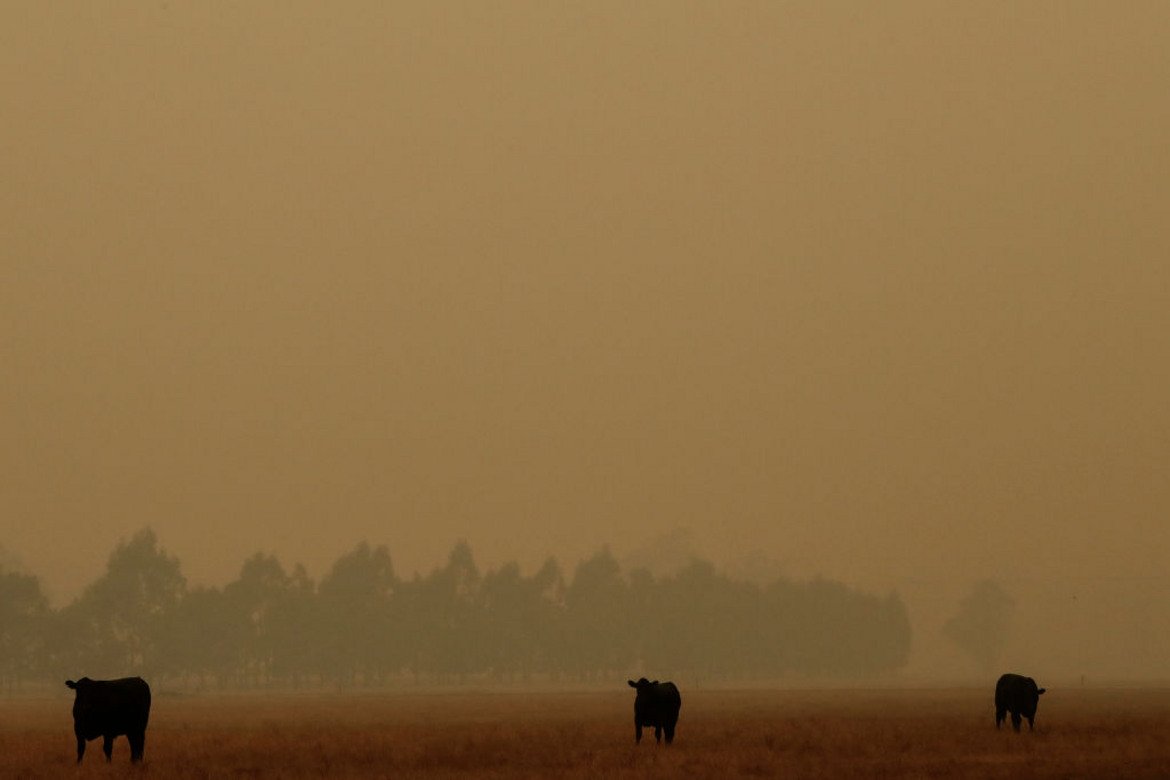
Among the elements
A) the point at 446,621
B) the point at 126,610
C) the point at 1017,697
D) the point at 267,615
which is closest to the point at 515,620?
the point at 446,621

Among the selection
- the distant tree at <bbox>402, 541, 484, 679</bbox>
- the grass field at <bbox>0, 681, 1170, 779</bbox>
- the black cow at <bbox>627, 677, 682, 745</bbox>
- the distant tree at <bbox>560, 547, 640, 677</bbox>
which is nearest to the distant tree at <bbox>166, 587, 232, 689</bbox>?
the distant tree at <bbox>402, 541, 484, 679</bbox>

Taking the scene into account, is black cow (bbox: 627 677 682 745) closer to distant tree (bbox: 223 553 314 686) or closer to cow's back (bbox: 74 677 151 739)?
cow's back (bbox: 74 677 151 739)

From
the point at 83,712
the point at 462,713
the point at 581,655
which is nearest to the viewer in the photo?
the point at 83,712

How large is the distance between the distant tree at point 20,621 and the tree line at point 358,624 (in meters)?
0.13

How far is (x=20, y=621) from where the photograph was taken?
5281 inches

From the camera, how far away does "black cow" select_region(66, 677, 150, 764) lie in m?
40.6

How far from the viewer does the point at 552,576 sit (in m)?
183

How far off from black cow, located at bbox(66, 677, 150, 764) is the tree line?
317ft

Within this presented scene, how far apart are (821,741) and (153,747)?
19874 millimetres

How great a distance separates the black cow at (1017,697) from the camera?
170ft

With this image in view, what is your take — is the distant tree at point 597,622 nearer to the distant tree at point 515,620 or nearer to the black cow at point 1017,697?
the distant tree at point 515,620

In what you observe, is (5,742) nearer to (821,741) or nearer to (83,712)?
(83,712)

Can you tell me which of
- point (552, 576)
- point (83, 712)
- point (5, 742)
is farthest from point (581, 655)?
point (83, 712)

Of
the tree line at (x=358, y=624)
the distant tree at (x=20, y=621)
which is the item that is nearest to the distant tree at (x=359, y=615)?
the tree line at (x=358, y=624)
